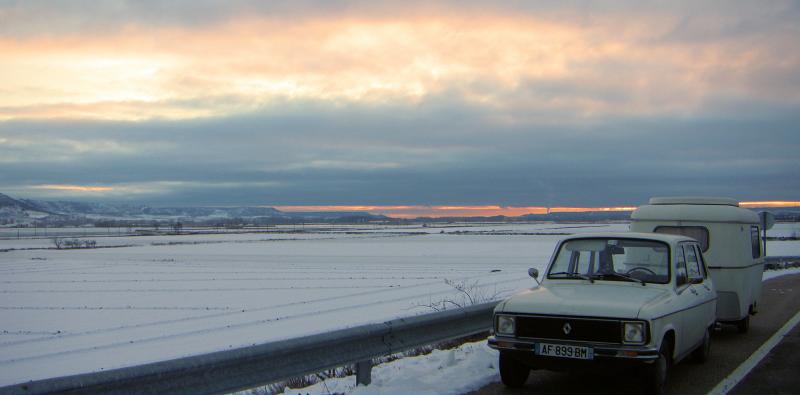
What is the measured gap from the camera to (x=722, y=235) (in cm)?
1154

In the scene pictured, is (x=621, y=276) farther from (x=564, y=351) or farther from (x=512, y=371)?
(x=512, y=371)

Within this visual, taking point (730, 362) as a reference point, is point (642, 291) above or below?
above

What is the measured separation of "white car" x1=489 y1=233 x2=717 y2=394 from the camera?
6773 mm

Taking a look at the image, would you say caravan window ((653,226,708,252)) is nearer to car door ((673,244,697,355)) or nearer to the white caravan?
the white caravan

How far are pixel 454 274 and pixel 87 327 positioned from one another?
17.2 m

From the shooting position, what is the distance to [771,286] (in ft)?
68.4

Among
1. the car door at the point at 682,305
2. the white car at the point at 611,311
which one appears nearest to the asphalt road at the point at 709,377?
the white car at the point at 611,311

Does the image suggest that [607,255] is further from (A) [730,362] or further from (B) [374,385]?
(B) [374,385]

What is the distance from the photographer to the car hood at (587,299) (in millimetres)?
6883

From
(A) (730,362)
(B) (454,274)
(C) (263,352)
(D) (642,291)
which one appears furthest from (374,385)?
(B) (454,274)

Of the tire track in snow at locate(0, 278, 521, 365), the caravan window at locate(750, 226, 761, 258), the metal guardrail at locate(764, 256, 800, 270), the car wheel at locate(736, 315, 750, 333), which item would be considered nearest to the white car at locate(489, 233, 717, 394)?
the car wheel at locate(736, 315, 750, 333)

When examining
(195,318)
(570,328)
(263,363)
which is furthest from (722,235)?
(195,318)

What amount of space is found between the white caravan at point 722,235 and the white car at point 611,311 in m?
2.49

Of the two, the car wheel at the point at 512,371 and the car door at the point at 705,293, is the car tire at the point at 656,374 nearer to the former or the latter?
the car wheel at the point at 512,371
